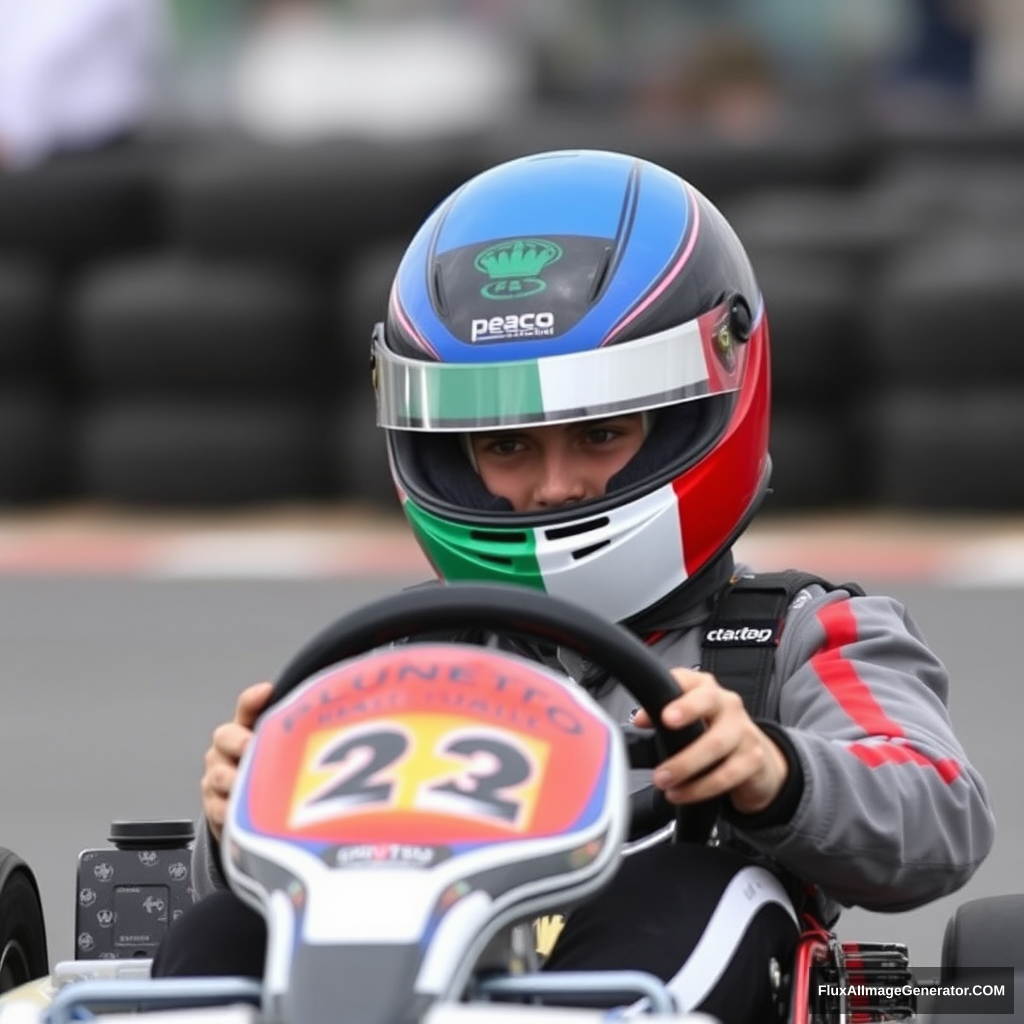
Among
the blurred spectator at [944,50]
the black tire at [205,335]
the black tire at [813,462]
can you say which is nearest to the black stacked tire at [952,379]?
the black tire at [813,462]

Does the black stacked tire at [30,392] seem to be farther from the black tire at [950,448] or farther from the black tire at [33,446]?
the black tire at [950,448]

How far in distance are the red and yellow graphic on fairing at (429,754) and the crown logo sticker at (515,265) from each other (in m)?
0.62

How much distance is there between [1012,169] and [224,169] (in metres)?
3.07

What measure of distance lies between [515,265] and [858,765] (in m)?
0.68

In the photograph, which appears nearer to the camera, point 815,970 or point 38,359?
point 815,970

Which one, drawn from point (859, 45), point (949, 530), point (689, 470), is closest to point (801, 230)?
point (949, 530)

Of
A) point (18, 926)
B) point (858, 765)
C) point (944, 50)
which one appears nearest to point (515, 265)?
point (858, 765)

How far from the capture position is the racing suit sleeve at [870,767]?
2.52 meters

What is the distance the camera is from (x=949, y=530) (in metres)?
8.00

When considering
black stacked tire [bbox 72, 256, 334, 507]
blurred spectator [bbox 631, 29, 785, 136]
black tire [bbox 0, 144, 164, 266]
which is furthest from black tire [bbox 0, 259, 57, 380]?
blurred spectator [bbox 631, 29, 785, 136]

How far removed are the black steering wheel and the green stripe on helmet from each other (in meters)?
0.43

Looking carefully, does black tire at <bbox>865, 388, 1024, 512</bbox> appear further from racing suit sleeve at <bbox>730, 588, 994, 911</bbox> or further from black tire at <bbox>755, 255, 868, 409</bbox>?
racing suit sleeve at <bbox>730, 588, 994, 911</bbox>

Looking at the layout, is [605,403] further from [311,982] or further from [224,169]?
[224,169]

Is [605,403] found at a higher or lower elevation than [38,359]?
higher
